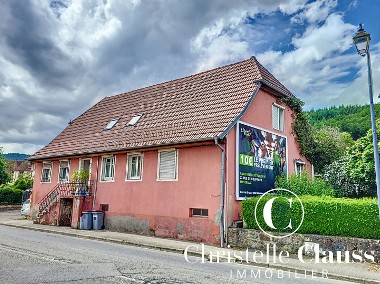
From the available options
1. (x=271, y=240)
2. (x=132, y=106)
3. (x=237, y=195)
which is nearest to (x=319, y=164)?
(x=237, y=195)

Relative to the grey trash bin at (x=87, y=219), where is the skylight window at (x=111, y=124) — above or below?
above

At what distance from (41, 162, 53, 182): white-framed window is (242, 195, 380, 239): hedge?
1564 cm

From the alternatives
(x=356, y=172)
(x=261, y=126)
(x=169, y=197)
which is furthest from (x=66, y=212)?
(x=356, y=172)

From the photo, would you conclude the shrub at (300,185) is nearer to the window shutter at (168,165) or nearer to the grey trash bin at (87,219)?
the window shutter at (168,165)

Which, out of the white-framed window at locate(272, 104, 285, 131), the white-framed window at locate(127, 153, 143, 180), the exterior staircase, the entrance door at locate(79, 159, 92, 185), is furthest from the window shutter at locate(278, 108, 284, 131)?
the entrance door at locate(79, 159, 92, 185)

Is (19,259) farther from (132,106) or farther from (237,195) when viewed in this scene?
(132,106)

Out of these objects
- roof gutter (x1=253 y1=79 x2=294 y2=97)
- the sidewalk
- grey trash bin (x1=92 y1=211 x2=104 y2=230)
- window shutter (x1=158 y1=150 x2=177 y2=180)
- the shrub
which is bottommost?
the sidewalk

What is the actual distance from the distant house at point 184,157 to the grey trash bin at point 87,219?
0.87 meters

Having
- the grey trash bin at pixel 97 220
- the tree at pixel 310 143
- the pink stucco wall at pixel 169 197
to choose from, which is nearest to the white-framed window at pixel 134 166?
the pink stucco wall at pixel 169 197

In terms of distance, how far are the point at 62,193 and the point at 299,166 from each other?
14359mm

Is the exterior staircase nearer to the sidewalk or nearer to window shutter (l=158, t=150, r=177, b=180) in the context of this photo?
the sidewalk

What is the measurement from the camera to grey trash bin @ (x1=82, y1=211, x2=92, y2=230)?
1842 centimetres

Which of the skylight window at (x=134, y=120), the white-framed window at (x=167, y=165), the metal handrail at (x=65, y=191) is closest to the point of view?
the white-framed window at (x=167, y=165)

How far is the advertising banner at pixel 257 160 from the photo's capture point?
15.2 m
